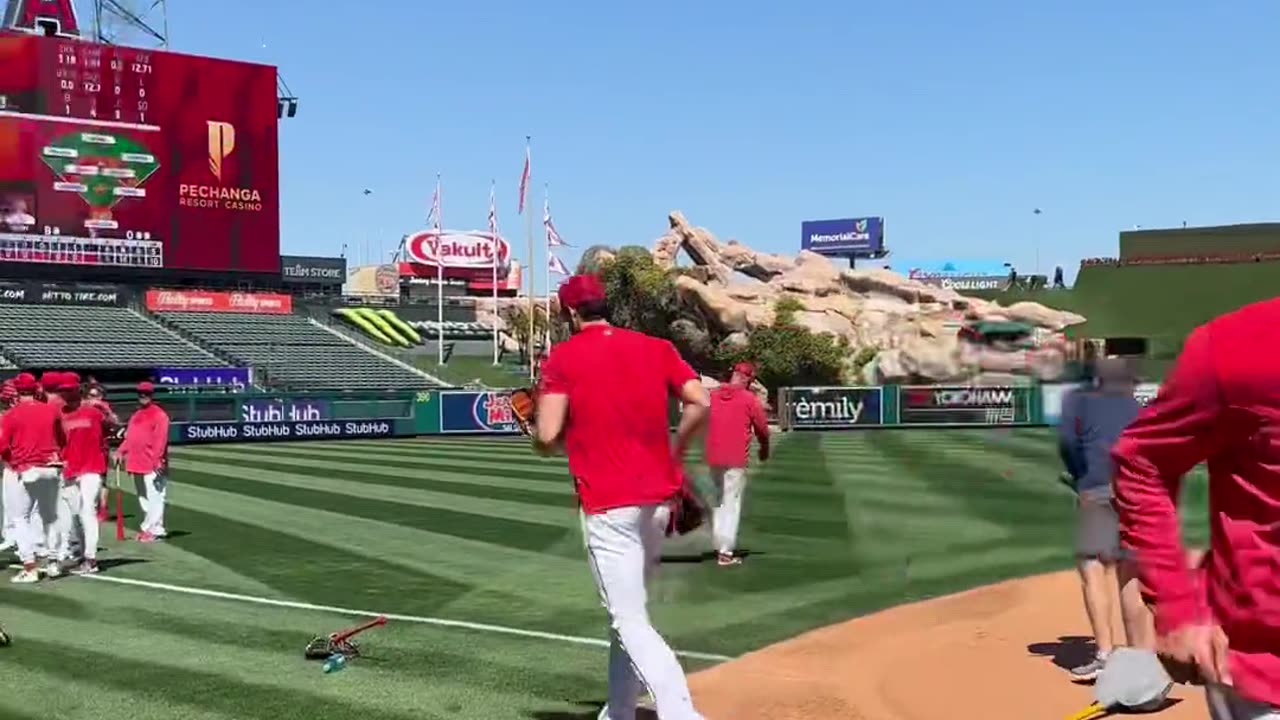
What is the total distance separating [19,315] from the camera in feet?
156

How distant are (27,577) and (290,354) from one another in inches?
1671

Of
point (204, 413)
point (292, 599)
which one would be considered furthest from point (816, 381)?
point (292, 599)

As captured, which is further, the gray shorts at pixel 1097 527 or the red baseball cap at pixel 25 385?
the red baseball cap at pixel 25 385

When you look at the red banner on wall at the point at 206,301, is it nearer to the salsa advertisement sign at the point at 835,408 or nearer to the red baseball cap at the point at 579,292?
the salsa advertisement sign at the point at 835,408

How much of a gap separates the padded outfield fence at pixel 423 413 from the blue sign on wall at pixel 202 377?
11555mm

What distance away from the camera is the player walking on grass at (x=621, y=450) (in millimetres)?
4867

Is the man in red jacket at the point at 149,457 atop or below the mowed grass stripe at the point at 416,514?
atop

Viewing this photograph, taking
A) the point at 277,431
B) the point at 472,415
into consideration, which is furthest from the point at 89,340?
the point at 472,415

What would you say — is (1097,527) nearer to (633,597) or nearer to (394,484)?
(633,597)

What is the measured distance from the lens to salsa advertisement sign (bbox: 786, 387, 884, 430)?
37219mm

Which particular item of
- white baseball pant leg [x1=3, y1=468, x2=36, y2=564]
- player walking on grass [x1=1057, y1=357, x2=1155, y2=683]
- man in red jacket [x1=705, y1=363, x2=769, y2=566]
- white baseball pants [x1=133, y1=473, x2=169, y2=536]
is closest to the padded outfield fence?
white baseball pants [x1=133, y1=473, x2=169, y2=536]

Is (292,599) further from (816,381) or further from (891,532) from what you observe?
(816,381)

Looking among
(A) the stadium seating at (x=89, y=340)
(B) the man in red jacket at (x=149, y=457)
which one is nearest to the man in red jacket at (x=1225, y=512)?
(B) the man in red jacket at (x=149, y=457)

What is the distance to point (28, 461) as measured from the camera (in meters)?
10.7
